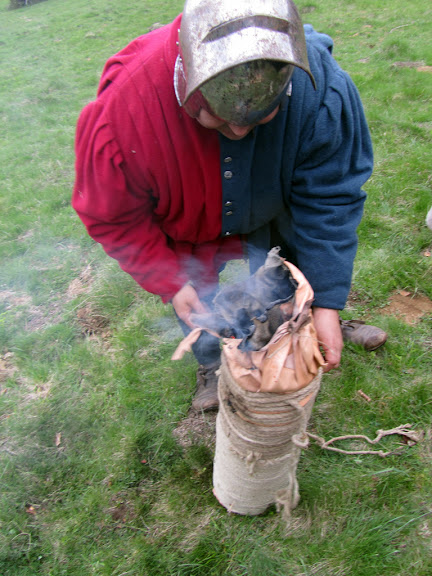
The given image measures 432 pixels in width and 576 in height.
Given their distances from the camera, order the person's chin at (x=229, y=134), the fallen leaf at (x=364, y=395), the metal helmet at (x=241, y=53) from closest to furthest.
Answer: the metal helmet at (x=241, y=53) → the person's chin at (x=229, y=134) → the fallen leaf at (x=364, y=395)

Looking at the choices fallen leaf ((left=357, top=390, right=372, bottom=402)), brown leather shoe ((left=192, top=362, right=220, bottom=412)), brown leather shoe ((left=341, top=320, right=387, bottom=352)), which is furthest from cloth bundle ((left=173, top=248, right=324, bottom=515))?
brown leather shoe ((left=341, top=320, right=387, bottom=352))

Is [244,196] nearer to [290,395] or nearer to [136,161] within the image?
[136,161]

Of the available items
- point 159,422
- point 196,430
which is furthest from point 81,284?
point 196,430

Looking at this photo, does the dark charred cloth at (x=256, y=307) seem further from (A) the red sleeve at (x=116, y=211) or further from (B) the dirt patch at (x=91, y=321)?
(B) the dirt patch at (x=91, y=321)

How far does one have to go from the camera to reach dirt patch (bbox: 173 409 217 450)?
2.50 metres

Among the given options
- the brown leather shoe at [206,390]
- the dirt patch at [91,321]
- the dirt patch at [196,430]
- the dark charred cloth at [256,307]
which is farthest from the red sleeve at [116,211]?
the dirt patch at [91,321]

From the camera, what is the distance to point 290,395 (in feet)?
4.78

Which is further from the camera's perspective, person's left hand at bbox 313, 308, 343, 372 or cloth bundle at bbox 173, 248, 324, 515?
person's left hand at bbox 313, 308, 343, 372

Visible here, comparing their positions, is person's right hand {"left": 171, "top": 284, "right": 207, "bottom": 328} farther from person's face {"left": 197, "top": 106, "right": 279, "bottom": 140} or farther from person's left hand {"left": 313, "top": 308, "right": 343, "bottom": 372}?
person's face {"left": 197, "top": 106, "right": 279, "bottom": 140}

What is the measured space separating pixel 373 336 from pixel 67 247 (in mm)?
3146

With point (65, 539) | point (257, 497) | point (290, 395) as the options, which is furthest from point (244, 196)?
point (65, 539)

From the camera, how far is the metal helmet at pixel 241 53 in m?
1.12

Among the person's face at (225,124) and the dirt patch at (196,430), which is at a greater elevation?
the person's face at (225,124)

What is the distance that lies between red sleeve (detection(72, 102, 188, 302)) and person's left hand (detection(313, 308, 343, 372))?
2.12ft
